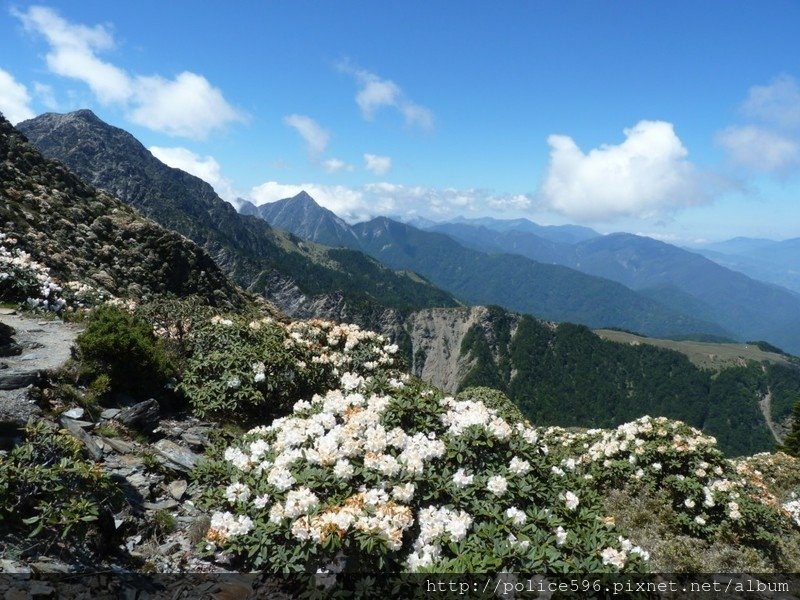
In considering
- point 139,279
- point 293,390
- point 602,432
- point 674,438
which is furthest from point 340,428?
point 139,279

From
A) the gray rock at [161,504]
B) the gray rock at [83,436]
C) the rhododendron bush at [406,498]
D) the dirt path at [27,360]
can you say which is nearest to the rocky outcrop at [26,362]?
the dirt path at [27,360]

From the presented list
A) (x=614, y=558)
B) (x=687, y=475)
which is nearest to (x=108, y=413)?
(x=614, y=558)

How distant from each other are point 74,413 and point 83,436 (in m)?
0.95

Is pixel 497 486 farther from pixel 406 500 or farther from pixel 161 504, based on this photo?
pixel 161 504

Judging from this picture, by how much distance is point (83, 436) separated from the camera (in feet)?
24.6

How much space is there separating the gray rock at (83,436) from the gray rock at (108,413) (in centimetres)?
107

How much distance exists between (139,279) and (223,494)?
1572 inches

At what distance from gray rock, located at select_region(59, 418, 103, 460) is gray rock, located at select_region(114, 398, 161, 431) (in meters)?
1.19

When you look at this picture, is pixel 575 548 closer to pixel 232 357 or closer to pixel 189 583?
pixel 189 583

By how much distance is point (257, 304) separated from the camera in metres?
47.8

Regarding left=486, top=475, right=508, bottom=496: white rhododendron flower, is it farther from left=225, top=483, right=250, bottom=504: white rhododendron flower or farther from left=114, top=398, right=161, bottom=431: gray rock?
left=114, top=398, right=161, bottom=431: gray rock

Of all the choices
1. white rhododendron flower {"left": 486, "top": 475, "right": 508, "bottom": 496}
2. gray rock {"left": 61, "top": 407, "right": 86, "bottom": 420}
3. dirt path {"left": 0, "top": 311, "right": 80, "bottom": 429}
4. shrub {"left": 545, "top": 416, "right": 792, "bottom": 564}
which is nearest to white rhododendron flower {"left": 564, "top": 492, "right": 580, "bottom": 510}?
white rhododendron flower {"left": 486, "top": 475, "right": 508, "bottom": 496}

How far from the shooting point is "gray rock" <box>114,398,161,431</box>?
898 centimetres

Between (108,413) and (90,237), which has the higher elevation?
(90,237)
